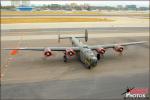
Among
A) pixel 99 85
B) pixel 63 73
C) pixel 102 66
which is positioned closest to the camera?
pixel 99 85

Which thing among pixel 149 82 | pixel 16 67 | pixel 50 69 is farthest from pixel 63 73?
pixel 149 82

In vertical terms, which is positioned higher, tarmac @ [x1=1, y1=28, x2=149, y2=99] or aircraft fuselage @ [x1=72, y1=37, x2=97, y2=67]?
aircraft fuselage @ [x1=72, y1=37, x2=97, y2=67]

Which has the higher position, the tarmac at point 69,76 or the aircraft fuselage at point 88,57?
the aircraft fuselage at point 88,57

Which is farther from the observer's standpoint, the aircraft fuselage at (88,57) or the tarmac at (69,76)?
the aircraft fuselage at (88,57)

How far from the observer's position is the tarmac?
75.9ft

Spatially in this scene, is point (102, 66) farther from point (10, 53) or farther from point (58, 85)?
point (10, 53)

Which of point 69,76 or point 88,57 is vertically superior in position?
point 88,57

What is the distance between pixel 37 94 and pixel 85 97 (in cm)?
424

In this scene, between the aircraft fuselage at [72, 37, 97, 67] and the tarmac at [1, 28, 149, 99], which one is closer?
the tarmac at [1, 28, 149, 99]

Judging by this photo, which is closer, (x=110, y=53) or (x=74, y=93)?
(x=74, y=93)

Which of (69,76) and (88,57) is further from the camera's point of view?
(88,57)

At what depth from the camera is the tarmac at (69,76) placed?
75.9 feet

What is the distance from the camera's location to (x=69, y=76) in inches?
1126

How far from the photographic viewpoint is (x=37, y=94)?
902 inches
